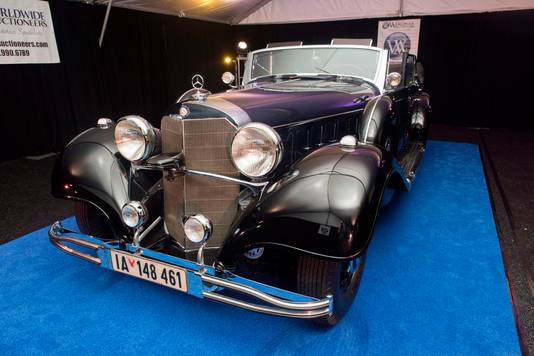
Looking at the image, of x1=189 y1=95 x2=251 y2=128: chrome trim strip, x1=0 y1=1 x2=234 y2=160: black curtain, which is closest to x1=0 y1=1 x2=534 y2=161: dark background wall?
x1=0 y1=1 x2=234 y2=160: black curtain

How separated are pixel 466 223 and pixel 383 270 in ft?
3.60

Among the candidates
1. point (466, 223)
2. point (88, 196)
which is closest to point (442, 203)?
point (466, 223)

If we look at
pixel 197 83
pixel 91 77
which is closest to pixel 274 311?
pixel 197 83

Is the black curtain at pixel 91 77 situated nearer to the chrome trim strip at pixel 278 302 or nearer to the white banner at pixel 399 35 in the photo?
the white banner at pixel 399 35

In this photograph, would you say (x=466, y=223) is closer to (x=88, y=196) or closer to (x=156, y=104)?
(x=88, y=196)

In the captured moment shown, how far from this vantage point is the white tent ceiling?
7.00 meters

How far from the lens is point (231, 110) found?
6.01ft

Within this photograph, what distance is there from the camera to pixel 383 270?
230 centimetres

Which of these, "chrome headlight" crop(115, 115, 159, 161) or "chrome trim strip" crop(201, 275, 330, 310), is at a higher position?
"chrome headlight" crop(115, 115, 159, 161)

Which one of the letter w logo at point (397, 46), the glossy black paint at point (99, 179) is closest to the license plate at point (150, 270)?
the glossy black paint at point (99, 179)

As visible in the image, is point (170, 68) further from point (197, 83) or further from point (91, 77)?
point (197, 83)

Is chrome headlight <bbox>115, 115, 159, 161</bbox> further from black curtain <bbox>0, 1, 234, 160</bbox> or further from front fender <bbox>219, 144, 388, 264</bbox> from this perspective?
black curtain <bbox>0, 1, 234, 160</bbox>

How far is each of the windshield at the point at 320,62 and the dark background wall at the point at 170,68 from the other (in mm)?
3669

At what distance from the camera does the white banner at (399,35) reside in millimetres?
7871
